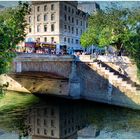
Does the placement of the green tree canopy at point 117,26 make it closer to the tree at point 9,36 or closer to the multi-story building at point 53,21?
the tree at point 9,36

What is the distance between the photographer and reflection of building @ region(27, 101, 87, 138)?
123 feet

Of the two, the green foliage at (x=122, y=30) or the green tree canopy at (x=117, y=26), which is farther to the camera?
the green tree canopy at (x=117, y=26)

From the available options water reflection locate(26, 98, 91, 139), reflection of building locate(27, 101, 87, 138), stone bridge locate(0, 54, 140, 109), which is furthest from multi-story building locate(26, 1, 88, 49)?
reflection of building locate(27, 101, 87, 138)

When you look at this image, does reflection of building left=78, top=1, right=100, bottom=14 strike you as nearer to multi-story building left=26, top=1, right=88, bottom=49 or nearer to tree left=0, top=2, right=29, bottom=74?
multi-story building left=26, top=1, right=88, bottom=49

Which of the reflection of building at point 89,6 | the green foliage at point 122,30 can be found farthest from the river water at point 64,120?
the reflection of building at point 89,6

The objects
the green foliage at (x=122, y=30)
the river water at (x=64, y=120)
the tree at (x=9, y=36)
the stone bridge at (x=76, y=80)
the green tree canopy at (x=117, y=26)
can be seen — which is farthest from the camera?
the green tree canopy at (x=117, y=26)

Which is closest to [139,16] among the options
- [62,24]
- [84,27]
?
[62,24]

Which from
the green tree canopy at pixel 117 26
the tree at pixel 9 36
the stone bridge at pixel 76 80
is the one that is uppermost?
the green tree canopy at pixel 117 26

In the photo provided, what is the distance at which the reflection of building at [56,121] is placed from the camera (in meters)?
37.6

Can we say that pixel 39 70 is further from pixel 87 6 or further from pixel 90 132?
pixel 87 6

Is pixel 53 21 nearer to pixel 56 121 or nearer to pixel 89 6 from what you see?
pixel 89 6

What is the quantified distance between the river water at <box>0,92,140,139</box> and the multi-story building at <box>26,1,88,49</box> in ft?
114

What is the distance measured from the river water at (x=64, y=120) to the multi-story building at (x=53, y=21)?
34.8m

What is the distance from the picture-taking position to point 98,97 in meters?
54.0
